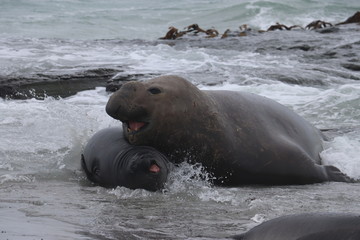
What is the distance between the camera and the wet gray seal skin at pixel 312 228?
3.49m

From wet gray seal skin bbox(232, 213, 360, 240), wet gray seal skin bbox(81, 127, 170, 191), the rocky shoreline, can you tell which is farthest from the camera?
the rocky shoreline

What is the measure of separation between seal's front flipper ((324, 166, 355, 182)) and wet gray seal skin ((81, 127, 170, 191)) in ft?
4.99

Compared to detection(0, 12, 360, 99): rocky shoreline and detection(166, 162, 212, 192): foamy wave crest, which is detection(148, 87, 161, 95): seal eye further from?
detection(0, 12, 360, 99): rocky shoreline

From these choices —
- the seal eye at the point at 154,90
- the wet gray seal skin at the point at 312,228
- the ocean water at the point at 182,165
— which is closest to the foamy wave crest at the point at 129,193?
the ocean water at the point at 182,165

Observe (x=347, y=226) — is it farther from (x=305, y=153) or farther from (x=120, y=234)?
(x=305, y=153)

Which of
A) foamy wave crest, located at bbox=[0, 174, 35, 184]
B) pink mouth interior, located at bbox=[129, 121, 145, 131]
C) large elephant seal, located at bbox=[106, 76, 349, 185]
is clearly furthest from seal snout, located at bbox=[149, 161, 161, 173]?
foamy wave crest, located at bbox=[0, 174, 35, 184]

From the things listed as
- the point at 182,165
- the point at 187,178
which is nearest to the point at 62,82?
the point at 182,165

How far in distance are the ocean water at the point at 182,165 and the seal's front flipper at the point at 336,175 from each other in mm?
158

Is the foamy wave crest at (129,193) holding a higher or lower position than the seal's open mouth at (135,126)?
lower

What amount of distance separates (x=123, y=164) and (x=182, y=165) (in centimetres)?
50

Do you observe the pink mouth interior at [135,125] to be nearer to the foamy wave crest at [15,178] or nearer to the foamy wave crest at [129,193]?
the foamy wave crest at [129,193]

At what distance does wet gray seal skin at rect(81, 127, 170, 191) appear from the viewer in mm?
6148

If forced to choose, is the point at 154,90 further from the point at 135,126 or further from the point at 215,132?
the point at 215,132

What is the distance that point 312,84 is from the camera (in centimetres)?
1234
